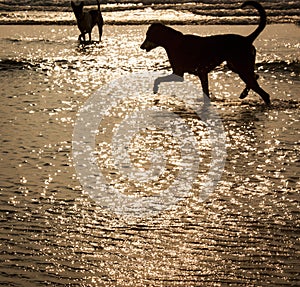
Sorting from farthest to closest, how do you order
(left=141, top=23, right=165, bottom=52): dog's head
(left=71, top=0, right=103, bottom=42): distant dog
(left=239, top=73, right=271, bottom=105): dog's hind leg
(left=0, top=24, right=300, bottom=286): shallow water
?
(left=71, top=0, right=103, bottom=42): distant dog → (left=141, top=23, right=165, bottom=52): dog's head → (left=239, top=73, right=271, bottom=105): dog's hind leg → (left=0, top=24, right=300, bottom=286): shallow water

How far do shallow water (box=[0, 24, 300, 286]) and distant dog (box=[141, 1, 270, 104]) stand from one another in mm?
427

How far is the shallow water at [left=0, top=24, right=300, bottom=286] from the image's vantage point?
5.37m

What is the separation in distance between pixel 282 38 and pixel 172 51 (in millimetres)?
9825

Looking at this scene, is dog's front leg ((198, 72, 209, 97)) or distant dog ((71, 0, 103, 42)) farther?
distant dog ((71, 0, 103, 42))

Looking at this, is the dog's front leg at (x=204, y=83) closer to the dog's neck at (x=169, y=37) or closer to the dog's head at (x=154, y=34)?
the dog's neck at (x=169, y=37)

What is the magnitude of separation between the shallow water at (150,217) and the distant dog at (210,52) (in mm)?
427

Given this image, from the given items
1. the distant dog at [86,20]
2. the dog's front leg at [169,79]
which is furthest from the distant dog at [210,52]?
the distant dog at [86,20]

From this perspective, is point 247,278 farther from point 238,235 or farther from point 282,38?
point 282,38

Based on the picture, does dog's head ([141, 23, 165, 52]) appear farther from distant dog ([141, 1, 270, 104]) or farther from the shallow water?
the shallow water

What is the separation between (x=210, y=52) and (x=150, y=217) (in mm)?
6386

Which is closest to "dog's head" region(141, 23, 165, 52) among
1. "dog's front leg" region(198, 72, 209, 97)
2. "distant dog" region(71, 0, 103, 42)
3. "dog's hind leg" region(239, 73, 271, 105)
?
"dog's front leg" region(198, 72, 209, 97)

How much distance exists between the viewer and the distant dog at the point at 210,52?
12.2 meters

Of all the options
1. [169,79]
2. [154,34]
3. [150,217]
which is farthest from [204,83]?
[150,217]

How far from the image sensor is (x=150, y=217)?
21.4 feet
